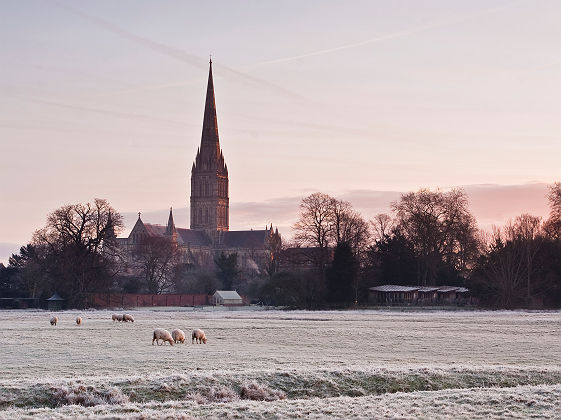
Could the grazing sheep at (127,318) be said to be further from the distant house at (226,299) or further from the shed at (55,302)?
the distant house at (226,299)

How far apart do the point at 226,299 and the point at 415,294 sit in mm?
33946

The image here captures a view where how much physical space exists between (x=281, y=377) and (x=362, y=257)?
8969 cm

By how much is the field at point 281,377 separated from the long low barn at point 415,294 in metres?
56.4

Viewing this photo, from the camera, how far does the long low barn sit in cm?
10475

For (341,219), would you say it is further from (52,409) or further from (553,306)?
(52,409)

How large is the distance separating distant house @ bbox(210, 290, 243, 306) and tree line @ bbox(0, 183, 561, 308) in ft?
28.2

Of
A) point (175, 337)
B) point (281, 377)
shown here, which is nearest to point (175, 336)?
point (175, 337)

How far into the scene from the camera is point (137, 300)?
11544cm

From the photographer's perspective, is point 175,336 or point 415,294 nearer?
point 175,336

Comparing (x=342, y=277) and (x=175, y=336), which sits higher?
(x=342, y=277)

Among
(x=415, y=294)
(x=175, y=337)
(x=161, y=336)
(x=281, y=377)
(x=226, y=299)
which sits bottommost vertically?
(x=281, y=377)

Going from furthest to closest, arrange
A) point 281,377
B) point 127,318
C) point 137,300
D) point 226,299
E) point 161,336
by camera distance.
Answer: point 226,299, point 137,300, point 127,318, point 161,336, point 281,377

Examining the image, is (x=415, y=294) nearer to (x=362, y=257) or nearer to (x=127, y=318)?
(x=362, y=257)

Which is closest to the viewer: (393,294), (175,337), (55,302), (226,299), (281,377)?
(281,377)
